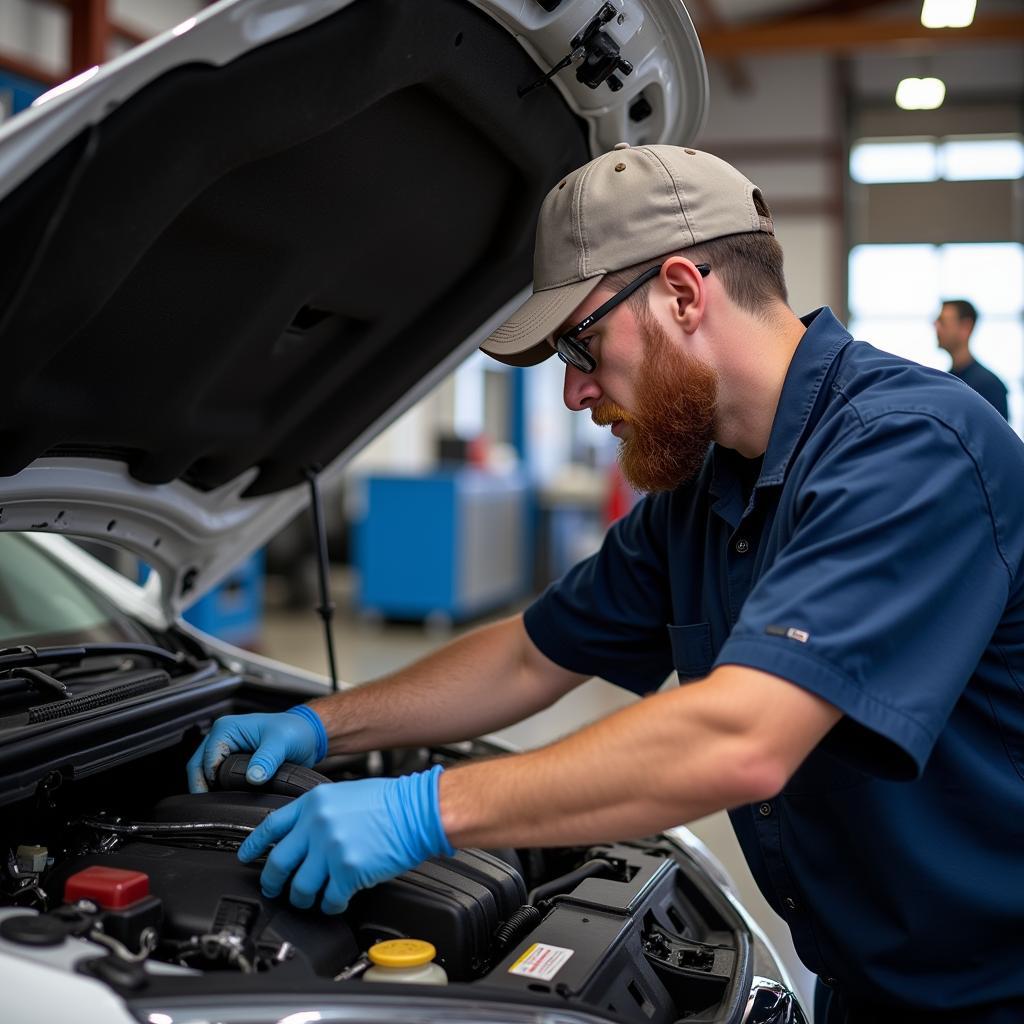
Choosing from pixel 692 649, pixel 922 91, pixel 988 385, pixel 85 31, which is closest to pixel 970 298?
pixel 922 91

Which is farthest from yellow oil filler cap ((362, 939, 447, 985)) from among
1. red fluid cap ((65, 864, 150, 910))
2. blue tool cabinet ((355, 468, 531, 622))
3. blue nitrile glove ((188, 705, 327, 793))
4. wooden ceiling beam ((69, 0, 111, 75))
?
blue tool cabinet ((355, 468, 531, 622))

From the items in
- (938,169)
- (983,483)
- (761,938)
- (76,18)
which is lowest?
(761,938)

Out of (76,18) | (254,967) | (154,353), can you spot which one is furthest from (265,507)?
(76,18)

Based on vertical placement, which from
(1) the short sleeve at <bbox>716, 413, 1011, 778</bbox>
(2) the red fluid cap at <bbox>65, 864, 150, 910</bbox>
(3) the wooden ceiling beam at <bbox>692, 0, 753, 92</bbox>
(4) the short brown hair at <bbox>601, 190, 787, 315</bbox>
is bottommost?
(2) the red fluid cap at <bbox>65, 864, 150, 910</bbox>

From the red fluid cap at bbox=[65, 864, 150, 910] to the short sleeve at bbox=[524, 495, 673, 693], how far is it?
0.70 m

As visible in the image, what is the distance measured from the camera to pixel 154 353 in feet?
4.61

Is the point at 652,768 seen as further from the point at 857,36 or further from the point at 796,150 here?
the point at 796,150

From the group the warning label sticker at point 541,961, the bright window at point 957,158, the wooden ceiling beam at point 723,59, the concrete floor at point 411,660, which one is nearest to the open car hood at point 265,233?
the warning label sticker at point 541,961

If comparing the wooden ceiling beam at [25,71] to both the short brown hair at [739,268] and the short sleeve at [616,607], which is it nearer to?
the short sleeve at [616,607]

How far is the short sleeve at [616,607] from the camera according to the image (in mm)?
1614

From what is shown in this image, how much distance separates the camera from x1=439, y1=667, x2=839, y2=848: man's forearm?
38.4 inches

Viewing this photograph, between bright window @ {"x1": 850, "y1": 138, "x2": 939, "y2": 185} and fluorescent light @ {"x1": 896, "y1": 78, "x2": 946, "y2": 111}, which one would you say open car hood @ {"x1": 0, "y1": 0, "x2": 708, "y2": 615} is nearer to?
fluorescent light @ {"x1": 896, "y1": 78, "x2": 946, "y2": 111}

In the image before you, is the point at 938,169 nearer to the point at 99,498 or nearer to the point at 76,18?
the point at 76,18

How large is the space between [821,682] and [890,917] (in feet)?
1.30
